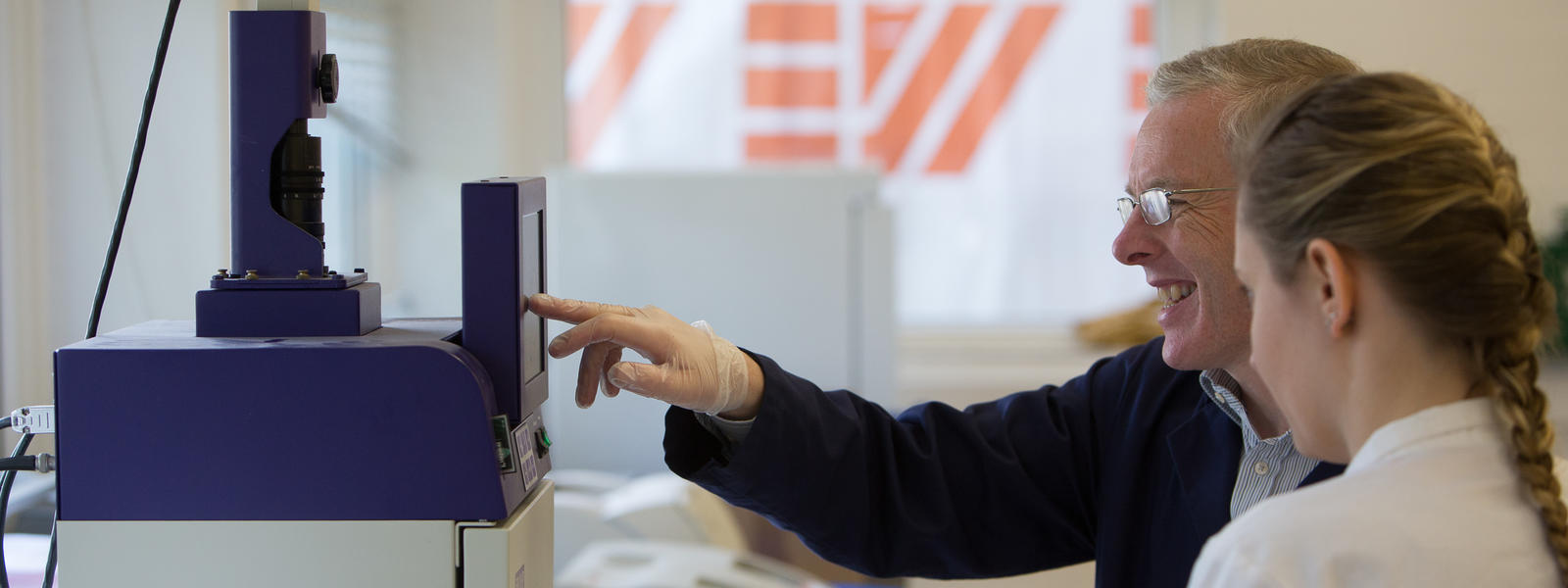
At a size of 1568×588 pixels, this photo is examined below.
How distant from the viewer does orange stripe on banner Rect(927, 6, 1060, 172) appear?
11.3 ft

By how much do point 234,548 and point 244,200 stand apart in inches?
9.7

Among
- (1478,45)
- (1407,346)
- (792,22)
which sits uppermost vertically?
(792,22)

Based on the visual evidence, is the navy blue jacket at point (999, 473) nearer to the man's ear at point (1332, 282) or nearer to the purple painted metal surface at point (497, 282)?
the purple painted metal surface at point (497, 282)

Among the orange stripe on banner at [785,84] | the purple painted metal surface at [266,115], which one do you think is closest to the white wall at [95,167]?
the purple painted metal surface at [266,115]

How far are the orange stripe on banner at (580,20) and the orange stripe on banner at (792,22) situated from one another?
0.43 metres

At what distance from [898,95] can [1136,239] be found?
2327mm

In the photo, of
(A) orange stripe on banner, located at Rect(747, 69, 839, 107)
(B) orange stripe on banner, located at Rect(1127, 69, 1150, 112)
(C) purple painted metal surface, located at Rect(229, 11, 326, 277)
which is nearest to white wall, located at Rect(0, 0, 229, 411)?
(C) purple painted metal surface, located at Rect(229, 11, 326, 277)

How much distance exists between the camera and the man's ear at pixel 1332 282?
730 mm

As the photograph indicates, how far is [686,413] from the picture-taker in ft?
3.91

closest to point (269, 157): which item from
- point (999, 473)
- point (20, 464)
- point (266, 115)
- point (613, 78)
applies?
point (266, 115)

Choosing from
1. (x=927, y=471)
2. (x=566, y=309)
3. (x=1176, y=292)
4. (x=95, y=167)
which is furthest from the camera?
(x=95, y=167)

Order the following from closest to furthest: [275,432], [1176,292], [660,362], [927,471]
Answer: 1. [275,432]
2. [660,362]
3. [1176,292]
4. [927,471]

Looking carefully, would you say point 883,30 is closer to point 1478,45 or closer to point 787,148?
point 787,148

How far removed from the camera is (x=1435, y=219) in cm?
71
